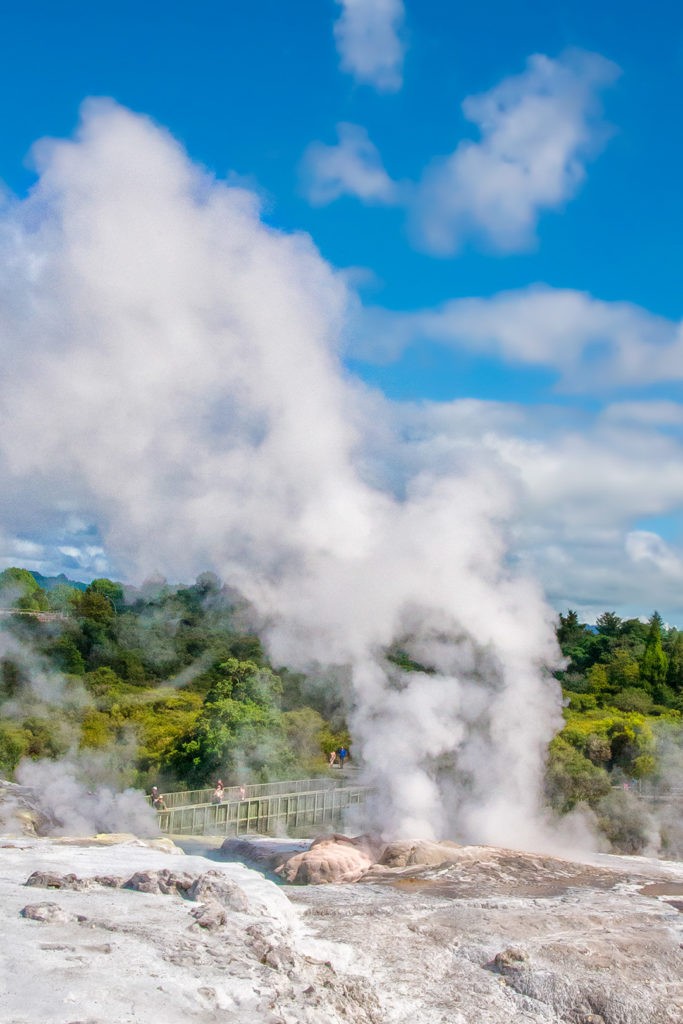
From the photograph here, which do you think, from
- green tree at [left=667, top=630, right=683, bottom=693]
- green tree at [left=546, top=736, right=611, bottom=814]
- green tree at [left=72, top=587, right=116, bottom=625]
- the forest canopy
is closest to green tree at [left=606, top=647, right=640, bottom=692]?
the forest canopy

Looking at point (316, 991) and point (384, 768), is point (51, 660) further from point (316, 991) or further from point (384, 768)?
point (316, 991)

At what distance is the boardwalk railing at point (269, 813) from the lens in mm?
24156

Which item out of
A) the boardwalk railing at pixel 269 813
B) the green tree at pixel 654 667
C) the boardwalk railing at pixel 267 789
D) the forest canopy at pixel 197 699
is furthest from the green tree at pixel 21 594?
the green tree at pixel 654 667

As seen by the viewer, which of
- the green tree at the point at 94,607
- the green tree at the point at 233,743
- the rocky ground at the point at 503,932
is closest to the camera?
the rocky ground at the point at 503,932

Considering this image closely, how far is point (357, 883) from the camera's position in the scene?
54.9ft

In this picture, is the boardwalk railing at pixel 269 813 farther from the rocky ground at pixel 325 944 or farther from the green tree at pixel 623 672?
the green tree at pixel 623 672

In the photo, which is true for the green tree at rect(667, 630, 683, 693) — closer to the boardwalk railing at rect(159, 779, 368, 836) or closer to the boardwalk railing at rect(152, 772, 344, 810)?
the boardwalk railing at rect(152, 772, 344, 810)

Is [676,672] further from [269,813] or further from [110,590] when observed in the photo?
[110,590]

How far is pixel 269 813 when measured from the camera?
26344mm

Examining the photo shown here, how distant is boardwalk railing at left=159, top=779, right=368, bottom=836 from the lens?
79.3 feet

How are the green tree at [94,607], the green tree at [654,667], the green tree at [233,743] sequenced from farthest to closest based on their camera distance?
the green tree at [654,667] < the green tree at [94,607] < the green tree at [233,743]

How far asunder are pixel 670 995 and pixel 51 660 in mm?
31231

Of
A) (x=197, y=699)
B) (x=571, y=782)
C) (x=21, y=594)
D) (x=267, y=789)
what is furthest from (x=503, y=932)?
(x=21, y=594)

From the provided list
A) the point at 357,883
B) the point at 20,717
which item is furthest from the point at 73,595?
the point at 357,883
